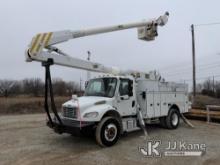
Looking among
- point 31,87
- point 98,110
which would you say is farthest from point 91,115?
point 31,87

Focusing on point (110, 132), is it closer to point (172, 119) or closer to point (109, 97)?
point (109, 97)

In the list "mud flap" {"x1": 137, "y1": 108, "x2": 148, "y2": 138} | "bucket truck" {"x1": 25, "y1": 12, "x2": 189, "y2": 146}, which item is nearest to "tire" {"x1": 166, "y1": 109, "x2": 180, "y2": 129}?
"bucket truck" {"x1": 25, "y1": 12, "x2": 189, "y2": 146}

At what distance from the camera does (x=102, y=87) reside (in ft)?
33.2

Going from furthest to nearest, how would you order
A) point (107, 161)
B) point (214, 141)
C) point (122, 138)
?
1. point (122, 138)
2. point (214, 141)
3. point (107, 161)

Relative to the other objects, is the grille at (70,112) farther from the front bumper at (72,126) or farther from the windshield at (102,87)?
the windshield at (102,87)

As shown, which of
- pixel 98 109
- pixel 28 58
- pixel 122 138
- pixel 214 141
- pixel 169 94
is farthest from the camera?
pixel 169 94

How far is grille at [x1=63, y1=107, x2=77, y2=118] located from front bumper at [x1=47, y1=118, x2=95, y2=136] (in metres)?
0.17

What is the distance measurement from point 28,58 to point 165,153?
4.88m

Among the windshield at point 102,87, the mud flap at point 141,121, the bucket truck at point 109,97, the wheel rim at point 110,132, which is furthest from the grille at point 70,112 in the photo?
the mud flap at point 141,121

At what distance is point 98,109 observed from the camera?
8.84m

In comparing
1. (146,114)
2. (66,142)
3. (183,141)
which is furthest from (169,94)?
(66,142)

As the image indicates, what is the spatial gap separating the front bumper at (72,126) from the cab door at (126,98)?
1.68 meters

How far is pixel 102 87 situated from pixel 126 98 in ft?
3.14

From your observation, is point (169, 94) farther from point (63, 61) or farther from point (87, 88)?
point (63, 61)
